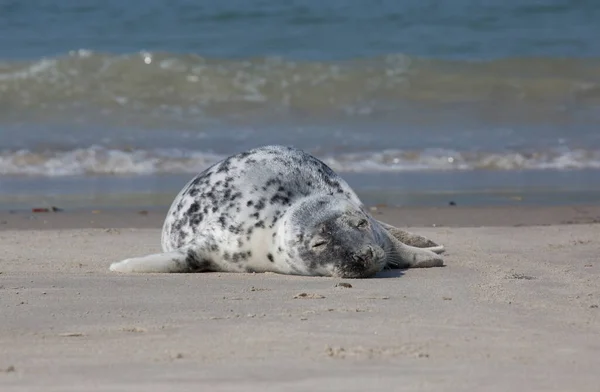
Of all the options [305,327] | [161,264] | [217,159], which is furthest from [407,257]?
[217,159]

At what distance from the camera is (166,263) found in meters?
5.81

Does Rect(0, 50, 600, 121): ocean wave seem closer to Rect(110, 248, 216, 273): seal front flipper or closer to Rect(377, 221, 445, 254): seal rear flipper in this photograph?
Rect(377, 221, 445, 254): seal rear flipper

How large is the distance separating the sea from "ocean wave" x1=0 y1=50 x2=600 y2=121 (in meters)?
0.04

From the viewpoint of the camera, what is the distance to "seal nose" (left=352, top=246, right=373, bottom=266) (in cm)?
549

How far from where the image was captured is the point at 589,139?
13.8m

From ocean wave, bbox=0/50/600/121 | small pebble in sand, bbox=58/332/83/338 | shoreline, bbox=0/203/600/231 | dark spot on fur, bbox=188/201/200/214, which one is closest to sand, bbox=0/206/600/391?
small pebble in sand, bbox=58/332/83/338

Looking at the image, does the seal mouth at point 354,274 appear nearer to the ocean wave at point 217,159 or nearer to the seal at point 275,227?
the seal at point 275,227

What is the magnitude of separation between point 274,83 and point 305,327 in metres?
14.1

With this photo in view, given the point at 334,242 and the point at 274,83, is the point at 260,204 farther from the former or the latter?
the point at 274,83

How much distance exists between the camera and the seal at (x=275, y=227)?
5.53 m

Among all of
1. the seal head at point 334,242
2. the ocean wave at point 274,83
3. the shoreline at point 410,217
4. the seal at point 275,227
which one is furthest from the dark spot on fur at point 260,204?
the ocean wave at point 274,83

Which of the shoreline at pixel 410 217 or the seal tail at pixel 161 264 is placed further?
the shoreline at pixel 410 217

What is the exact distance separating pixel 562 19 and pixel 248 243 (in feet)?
64.3

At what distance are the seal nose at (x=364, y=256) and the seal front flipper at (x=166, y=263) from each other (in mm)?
826
